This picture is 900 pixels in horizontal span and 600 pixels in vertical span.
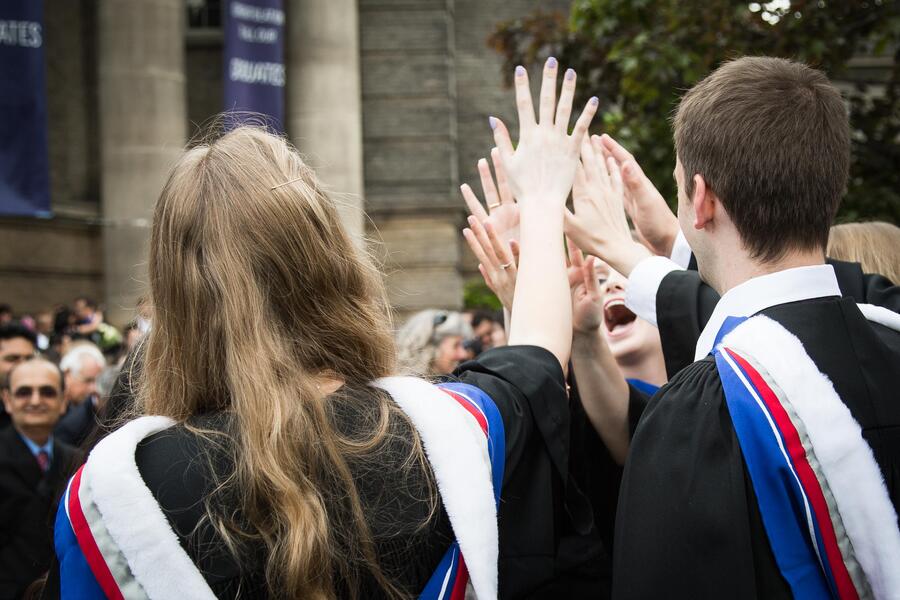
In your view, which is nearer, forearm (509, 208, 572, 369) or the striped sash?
the striped sash

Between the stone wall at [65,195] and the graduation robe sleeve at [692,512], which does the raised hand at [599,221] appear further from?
the stone wall at [65,195]

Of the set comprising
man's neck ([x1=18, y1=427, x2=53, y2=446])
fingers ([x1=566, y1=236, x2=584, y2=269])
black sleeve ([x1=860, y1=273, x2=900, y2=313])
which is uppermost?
fingers ([x1=566, y1=236, x2=584, y2=269])

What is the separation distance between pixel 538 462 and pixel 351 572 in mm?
545

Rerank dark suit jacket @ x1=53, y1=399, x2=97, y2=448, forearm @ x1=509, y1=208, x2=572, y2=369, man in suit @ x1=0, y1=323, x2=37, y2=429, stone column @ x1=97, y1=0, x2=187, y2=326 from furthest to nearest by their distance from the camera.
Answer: stone column @ x1=97, y1=0, x2=187, y2=326 < man in suit @ x1=0, y1=323, x2=37, y2=429 < dark suit jacket @ x1=53, y1=399, x2=97, y2=448 < forearm @ x1=509, y1=208, x2=572, y2=369

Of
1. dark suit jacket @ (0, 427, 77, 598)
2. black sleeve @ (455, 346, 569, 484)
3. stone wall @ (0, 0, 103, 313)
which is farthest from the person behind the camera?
stone wall @ (0, 0, 103, 313)

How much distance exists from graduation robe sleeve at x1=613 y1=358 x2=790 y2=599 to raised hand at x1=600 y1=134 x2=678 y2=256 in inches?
37.0

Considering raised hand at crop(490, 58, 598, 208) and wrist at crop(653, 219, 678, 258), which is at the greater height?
raised hand at crop(490, 58, 598, 208)

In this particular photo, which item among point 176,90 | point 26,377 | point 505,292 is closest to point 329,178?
point 176,90

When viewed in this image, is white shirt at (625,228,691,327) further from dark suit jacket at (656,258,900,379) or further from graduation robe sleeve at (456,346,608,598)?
graduation robe sleeve at (456,346,608,598)

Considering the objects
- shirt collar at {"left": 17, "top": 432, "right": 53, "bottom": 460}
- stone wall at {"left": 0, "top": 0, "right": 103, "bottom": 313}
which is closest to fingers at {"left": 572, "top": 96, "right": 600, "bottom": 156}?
shirt collar at {"left": 17, "top": 432, "right": 53, "bottom": 460}

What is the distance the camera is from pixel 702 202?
7.69 feet

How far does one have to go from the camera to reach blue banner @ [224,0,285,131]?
14367 millimetres

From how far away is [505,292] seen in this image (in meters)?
2.72

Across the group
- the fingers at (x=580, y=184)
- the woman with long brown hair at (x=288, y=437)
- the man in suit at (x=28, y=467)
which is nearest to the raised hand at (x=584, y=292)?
the fingers at (x=580, y=184)
